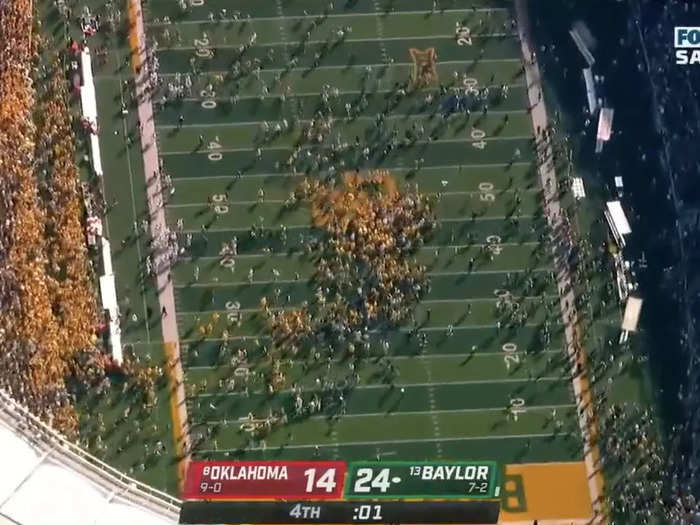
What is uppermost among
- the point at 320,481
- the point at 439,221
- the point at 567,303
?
the point at 439,221

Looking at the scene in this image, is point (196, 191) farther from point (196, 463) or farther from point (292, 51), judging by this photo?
point (196, 463)

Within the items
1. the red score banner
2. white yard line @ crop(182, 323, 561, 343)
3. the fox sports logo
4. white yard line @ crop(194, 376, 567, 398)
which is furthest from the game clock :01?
the fox sports logo

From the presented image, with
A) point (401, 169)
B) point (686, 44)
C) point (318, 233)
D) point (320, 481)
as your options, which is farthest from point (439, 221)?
point (686, 44)

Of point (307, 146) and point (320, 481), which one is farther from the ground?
point (307, 146)

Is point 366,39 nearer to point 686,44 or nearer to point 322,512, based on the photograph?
point 686,44

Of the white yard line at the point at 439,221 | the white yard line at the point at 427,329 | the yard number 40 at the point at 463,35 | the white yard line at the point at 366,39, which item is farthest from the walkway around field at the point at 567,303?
the yard number 40 at the point at 463,35

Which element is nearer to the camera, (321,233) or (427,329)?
(427,329)

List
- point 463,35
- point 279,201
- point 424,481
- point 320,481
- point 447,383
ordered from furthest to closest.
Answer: point 463,35 → point 279,201 → point 447,383 → point 424,481 → point 320,481
